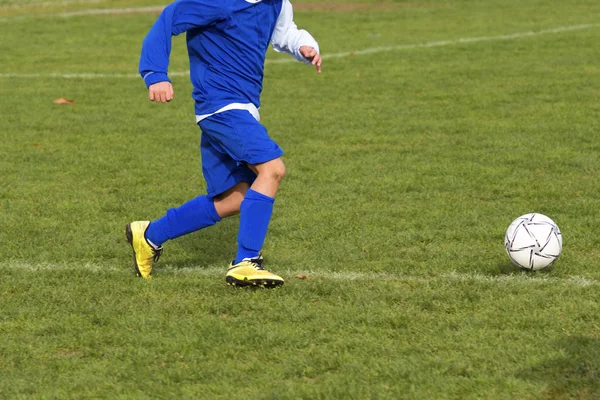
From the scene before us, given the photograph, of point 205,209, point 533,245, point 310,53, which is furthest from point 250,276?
point 533,245

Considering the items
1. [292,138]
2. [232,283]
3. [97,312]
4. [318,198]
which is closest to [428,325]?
[232,283]

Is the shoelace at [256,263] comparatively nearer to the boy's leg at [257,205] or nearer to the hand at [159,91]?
the boy's leg at [257,205]

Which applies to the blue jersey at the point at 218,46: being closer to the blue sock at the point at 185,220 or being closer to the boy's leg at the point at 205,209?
the boy's leg at the point at 205,209

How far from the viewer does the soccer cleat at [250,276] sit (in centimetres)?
534

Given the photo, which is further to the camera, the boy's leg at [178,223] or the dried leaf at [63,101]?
the dried leaf at [63,101]

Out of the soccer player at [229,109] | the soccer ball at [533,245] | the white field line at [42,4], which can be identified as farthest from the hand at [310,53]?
the white field line at [42,4]

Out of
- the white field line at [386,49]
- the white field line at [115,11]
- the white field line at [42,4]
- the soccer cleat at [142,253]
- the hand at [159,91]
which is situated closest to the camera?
the hand at [159,91]

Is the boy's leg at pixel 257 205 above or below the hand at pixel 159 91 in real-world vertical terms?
below

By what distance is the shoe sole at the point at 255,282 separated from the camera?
534cm

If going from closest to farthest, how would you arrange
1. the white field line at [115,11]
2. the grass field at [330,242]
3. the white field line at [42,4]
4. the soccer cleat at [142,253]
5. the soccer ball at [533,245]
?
the grass field at [330,242] < the soccer ball at [533,245] < the soccer cleat at [142,253] < the white field line at [115,11] < the white field line at [42,4]

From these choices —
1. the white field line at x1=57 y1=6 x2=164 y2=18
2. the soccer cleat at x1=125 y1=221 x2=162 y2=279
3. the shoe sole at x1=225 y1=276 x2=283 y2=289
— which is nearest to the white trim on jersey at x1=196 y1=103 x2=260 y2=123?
the soccer cleat at x1=125 y1=221 x2=162 y2=279

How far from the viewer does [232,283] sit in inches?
213

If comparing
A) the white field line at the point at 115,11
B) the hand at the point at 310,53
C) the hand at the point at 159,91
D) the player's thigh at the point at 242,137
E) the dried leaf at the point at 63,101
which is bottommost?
the dried leaf at the point at 63,101

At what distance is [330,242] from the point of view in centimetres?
644
